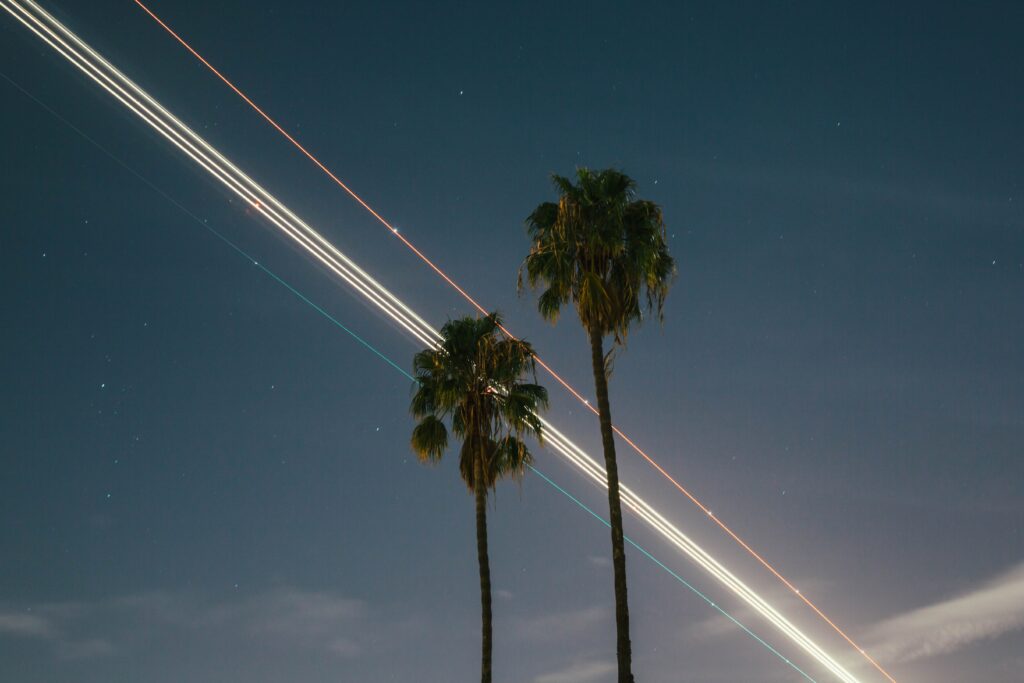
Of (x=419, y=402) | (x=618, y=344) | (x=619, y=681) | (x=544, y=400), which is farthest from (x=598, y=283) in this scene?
(x=619, y=681)

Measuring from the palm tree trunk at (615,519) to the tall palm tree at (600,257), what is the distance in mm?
41

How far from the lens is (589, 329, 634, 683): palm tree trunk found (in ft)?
83.5

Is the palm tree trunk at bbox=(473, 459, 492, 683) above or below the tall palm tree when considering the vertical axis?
below

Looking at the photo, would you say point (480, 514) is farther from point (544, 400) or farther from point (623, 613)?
point (623, 613)

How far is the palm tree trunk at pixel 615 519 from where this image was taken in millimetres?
25438

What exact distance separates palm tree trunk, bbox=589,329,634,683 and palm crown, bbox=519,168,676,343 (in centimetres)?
108

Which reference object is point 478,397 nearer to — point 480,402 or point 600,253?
point 480,402

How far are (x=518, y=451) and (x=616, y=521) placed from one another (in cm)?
703

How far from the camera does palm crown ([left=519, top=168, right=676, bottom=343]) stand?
29.7 meters

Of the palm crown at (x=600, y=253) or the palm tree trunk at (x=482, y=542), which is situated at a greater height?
the palm crown at (x=600, y=253)

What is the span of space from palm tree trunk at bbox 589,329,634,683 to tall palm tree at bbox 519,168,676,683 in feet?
0.13

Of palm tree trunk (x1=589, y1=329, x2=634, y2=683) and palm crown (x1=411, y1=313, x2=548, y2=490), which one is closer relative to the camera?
palm tree trunk (x1=589, y1=329, x2=634, y2=683)

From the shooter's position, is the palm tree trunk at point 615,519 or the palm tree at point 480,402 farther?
the palm tree at point 480,402

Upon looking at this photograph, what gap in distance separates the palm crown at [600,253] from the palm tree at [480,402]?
392cm
